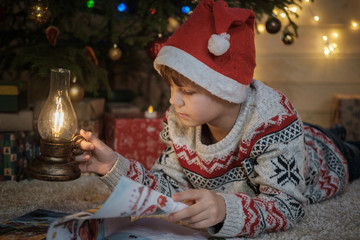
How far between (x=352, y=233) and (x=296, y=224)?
14cm

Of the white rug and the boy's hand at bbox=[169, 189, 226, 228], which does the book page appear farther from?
the white rug

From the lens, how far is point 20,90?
1.56m

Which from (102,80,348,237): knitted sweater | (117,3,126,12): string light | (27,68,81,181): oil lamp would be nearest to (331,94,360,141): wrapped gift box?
(102,80,348,237): knitted sweater

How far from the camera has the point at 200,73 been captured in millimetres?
915

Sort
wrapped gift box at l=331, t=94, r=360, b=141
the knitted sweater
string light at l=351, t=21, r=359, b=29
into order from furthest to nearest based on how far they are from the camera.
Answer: string light at l=351, t=21, r=359, b=29
wrapped gift box at l=331, t=94, r=360, b=141
the knitted sweater

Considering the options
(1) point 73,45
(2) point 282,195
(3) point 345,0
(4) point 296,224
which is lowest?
(4) point 296,224

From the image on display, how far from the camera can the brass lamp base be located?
0.90 metres

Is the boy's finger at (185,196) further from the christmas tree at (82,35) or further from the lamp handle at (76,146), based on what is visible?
the christmas tree at (82,35)

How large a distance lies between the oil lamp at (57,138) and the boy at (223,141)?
60 mm

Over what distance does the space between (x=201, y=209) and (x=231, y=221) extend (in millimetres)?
86

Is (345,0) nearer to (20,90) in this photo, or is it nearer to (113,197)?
(20,90)

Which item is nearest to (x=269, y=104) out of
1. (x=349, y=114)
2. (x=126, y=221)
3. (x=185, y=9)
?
(x=126, y=221)

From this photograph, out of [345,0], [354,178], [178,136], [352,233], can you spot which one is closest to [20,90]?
[178,136]

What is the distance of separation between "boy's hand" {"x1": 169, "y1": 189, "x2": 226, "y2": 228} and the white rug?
165mm
